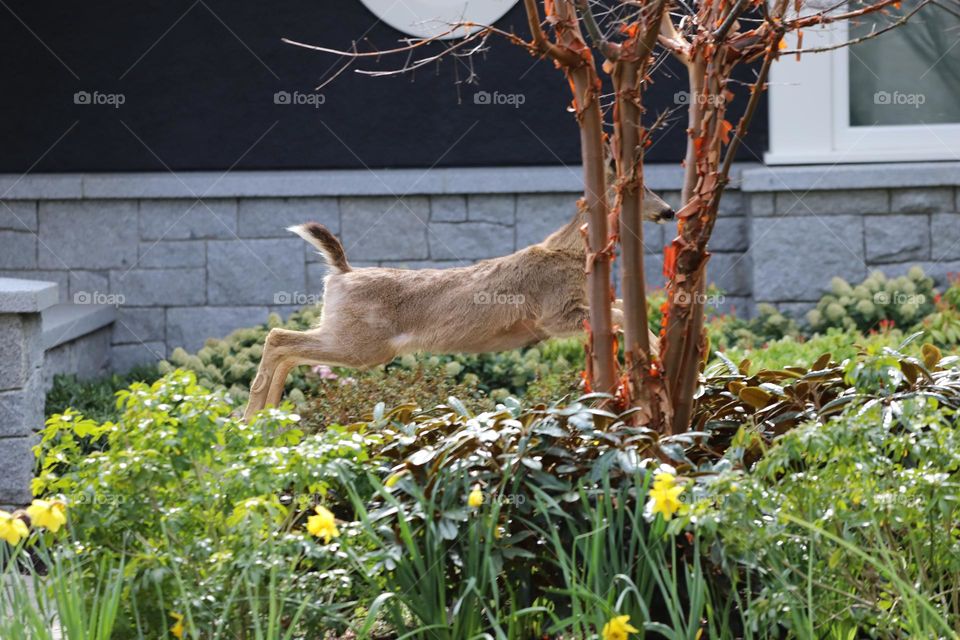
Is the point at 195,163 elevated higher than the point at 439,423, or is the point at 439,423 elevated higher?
the point at 195,163

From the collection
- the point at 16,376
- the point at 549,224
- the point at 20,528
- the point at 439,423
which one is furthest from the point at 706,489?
the point at 549,224

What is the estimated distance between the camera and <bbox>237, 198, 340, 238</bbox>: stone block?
34.6 ft

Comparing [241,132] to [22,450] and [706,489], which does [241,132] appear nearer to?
[22,450]

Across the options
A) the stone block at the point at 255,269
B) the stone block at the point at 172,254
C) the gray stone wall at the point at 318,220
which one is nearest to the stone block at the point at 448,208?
the gray stone wall at the point at 318,220

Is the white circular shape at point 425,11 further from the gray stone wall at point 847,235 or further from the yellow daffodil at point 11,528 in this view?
the yellow daffodil at point 11,528

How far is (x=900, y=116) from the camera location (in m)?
10.6

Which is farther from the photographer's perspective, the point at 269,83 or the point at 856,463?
the point at 269,83

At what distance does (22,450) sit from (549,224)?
5177mm

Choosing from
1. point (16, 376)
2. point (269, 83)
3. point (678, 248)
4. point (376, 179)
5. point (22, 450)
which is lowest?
point (22, 450)

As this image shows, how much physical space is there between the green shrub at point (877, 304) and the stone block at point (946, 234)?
568 millimetres

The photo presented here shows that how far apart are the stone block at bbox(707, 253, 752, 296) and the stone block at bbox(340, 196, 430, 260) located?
257 centimetres

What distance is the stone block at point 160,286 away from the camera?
10570mm

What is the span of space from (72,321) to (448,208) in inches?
129

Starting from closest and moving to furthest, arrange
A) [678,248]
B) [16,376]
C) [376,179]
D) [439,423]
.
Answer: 1. [439,423]
2. [678,248]
3. [16,376]
4. [376,179]
